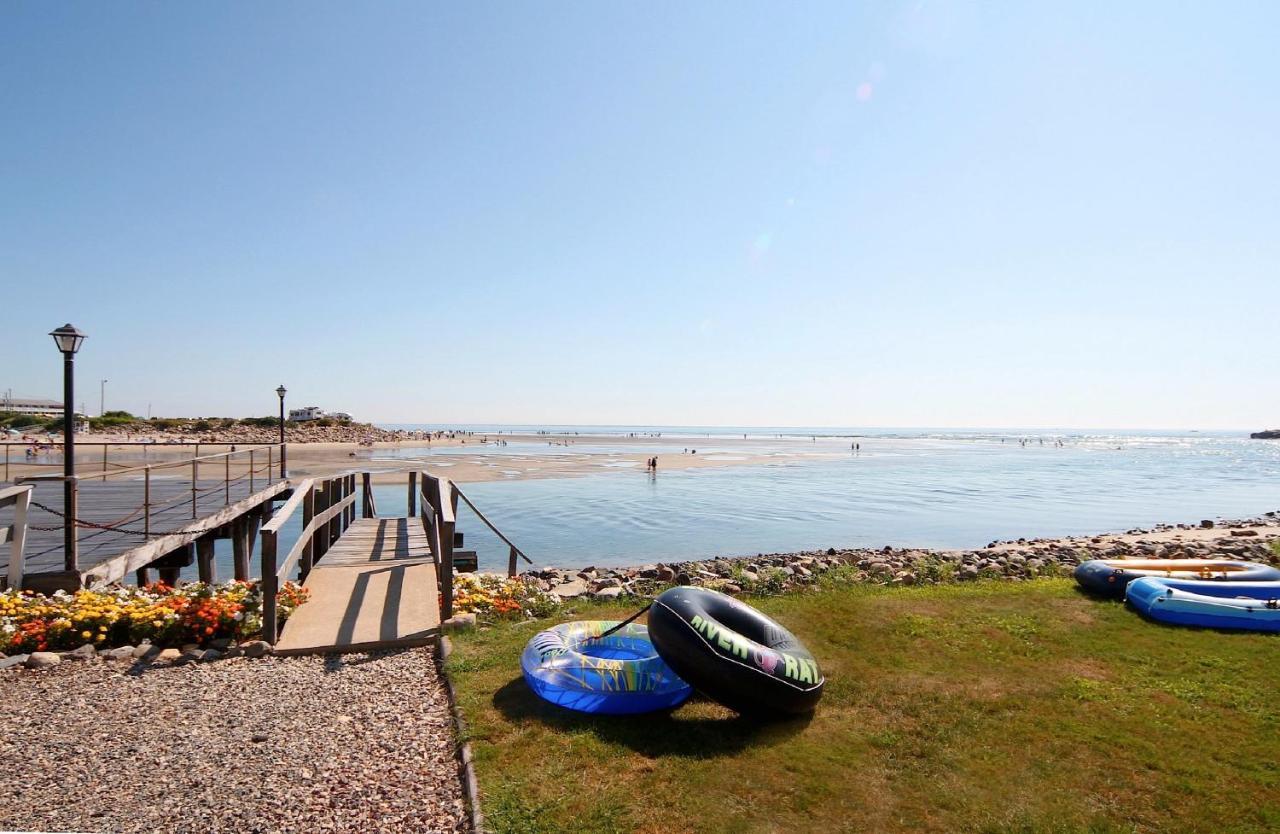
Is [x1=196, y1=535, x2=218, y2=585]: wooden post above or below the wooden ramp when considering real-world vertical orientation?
below

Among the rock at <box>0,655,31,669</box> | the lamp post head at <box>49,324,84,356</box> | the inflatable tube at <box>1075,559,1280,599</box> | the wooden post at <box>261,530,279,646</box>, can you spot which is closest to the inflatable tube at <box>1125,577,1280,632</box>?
the inflatable tube at <box>1075,559,1280,599</box>

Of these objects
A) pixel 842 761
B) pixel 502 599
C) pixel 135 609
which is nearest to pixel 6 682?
pixel 135 609

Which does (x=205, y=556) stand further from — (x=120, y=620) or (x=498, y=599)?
(x=498, y=599)

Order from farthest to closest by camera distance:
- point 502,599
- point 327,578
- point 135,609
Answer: point 327,578, point 502,599, point 135,609

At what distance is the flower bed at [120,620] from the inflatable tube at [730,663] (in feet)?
16.3

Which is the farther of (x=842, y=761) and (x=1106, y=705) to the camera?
(x=1106, y=705)

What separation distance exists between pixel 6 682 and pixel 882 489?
109ft

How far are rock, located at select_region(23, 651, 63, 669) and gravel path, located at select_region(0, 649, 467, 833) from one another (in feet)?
0.31

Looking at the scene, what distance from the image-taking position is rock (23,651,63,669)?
650cm

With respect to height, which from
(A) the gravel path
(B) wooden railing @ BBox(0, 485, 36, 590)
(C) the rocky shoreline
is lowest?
(C) the rocky shoreline

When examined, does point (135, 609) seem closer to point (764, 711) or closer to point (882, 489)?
point (764, 711)

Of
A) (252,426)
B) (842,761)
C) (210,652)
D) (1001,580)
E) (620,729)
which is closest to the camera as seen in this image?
(842,761)

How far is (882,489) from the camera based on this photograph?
33.8 meters

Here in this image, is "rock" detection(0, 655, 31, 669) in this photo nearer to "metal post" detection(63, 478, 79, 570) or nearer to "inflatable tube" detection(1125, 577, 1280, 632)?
"metal post" detection(63, 478, 79, 570)
